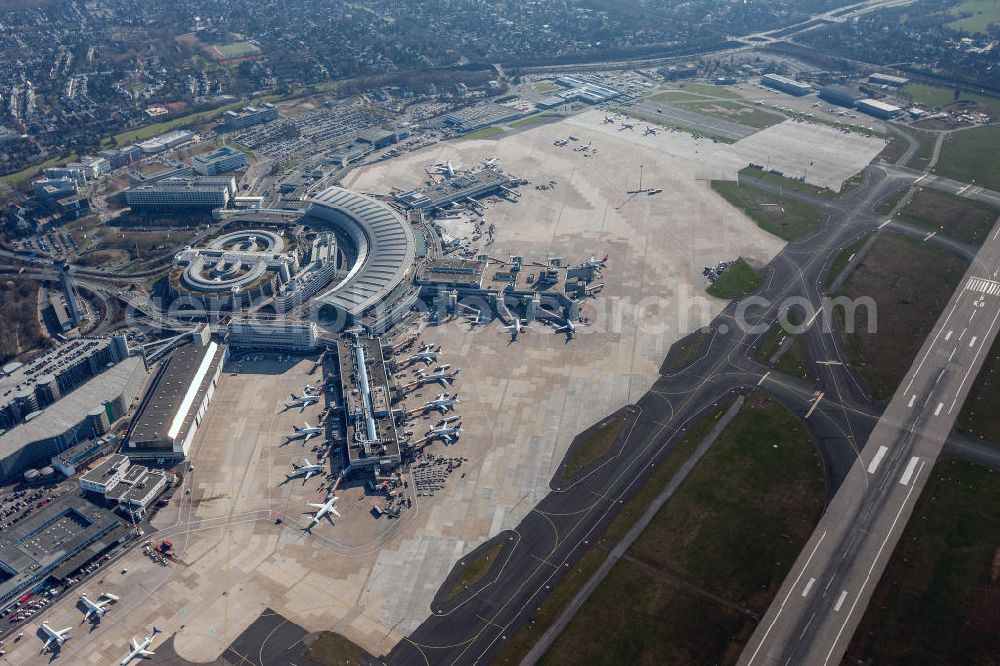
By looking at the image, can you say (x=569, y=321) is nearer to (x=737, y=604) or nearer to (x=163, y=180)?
(x=737, y=604)

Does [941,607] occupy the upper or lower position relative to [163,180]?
lower

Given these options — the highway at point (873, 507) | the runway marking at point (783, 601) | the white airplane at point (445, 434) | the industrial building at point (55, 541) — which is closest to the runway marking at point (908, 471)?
the highway at point (873, 507)

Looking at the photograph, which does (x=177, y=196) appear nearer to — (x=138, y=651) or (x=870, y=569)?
(x=138, y=651)

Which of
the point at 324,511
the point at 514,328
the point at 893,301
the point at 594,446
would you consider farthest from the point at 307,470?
the point at 893,301

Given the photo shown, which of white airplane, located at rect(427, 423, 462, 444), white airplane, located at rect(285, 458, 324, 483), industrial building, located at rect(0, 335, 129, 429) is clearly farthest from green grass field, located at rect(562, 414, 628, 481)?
industrial building, located at rect(0, 335, 129, 429)

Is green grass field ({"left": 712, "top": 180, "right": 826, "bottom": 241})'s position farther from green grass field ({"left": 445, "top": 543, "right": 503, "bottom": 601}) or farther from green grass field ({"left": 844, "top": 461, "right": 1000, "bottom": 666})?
green grass field ({"left": 445, "top": 543, "right": 503, "bottom": 601})

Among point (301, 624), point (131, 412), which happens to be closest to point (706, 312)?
point (301, 624)
